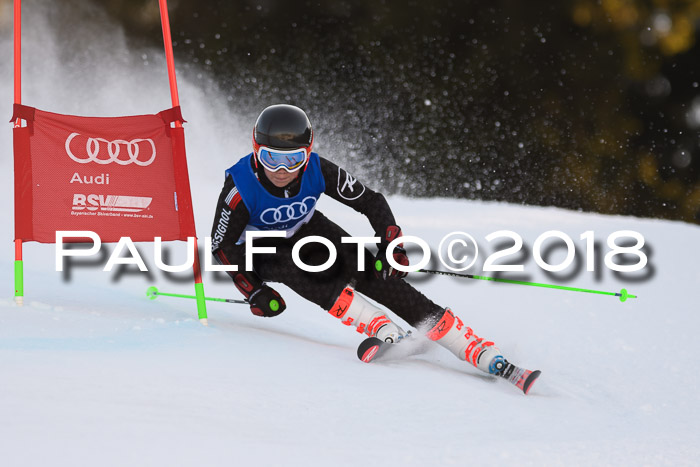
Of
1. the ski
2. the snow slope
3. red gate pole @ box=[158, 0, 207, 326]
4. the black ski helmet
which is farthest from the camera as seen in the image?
red gate pole @ box=[158, 0, 207, 326]

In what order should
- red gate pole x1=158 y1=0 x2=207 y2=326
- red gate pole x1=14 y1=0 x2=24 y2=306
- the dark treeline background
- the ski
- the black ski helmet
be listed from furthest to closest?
the dark treeline background < red gate pole x1=158 y1=0 x2=207 y2=326 < red gate pole x1=14 y1=0 x2=24 y2=306 < the black ski helmet < the ski

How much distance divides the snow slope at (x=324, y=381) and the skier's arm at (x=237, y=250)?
0.14 metres

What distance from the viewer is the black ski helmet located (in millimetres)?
3037

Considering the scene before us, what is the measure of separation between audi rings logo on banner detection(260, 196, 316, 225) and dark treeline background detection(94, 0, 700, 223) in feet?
33.3

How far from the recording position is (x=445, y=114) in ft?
46.1

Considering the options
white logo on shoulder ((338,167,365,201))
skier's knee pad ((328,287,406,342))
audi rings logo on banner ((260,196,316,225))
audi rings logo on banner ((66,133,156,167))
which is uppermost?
audi rings logo on banner ((66,133,156,167))

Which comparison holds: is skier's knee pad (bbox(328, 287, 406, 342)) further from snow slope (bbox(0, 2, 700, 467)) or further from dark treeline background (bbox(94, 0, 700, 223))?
dark treeline background (bbox(94, 0, 700, 223))

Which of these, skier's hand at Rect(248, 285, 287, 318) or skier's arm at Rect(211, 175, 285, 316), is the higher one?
skier's arm at Rect(211, 175, 285, 316)

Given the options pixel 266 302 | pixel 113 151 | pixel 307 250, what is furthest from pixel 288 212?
pixel 113 151

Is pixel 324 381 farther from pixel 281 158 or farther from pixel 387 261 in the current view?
pixel 281 158

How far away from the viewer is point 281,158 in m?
3.06

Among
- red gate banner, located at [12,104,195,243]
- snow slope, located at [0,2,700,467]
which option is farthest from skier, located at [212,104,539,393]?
red gate banner, located at [12,104,195,243]

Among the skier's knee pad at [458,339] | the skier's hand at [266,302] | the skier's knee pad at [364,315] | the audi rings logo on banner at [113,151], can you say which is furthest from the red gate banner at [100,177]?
the skier's knee pad at [458,339]

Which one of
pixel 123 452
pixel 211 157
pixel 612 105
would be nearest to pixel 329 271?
pixel 123 452
